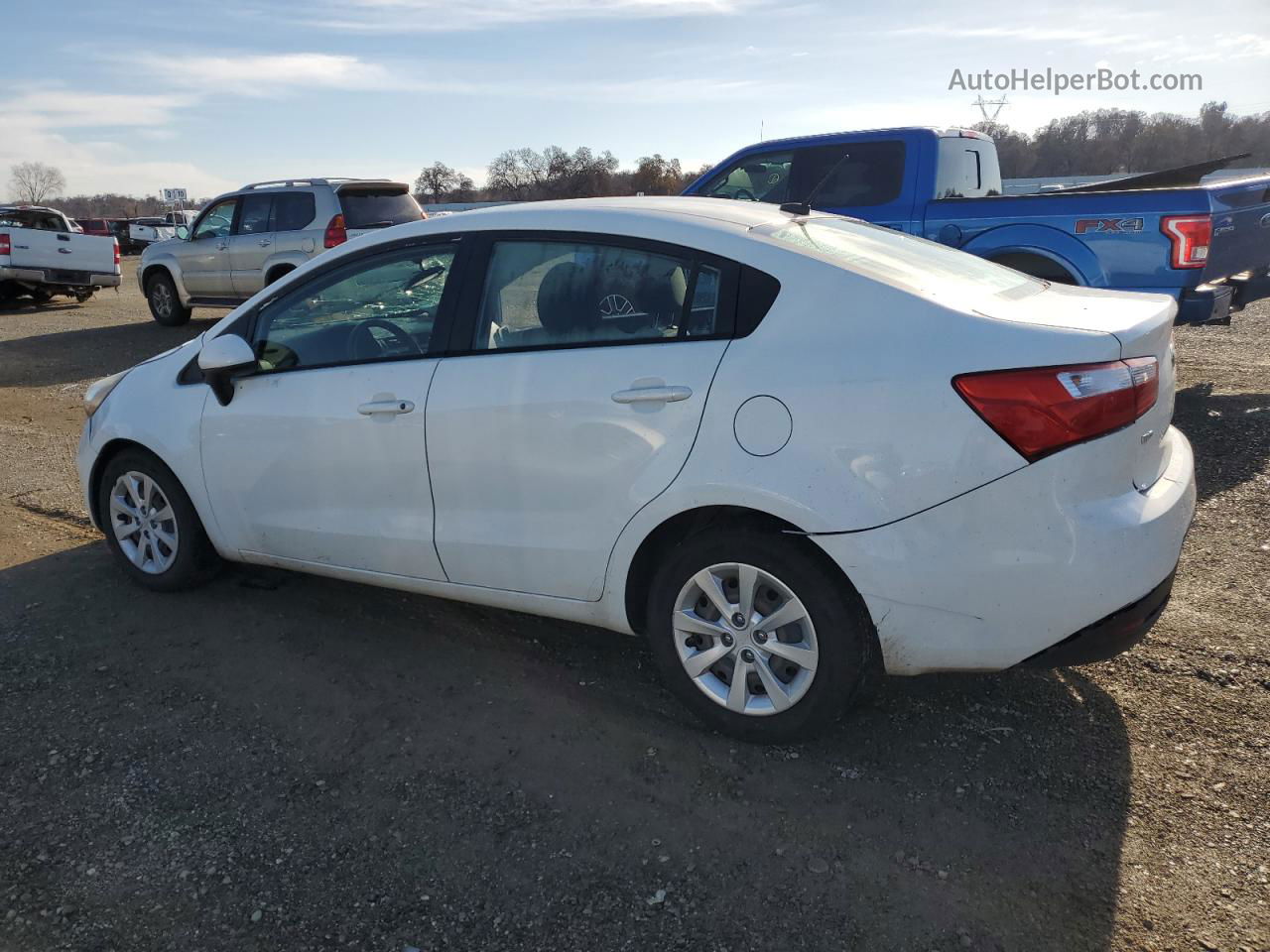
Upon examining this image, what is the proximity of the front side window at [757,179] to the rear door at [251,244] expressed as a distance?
21.3 feet

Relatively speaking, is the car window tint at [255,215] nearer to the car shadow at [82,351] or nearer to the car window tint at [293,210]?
the car window tint at [293,210]

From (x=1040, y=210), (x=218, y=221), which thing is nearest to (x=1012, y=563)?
(x=1040, y=210)

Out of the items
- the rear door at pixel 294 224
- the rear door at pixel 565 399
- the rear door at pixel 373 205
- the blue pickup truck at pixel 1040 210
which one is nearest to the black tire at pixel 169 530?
the rear door at pixel 565 399

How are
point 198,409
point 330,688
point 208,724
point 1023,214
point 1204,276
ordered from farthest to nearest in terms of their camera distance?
point 1023,214, point 1204,276, point 198,409, point 330,688, point 208,724

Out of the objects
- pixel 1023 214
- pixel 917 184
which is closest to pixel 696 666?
pixel 1023 214

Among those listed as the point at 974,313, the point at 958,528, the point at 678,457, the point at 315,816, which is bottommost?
the point at 315,816

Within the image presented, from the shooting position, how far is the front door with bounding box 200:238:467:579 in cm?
360

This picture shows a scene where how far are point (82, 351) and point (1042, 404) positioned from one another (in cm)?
1264

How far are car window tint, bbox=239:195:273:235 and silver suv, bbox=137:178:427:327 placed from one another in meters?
0.01

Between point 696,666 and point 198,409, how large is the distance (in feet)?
8.06

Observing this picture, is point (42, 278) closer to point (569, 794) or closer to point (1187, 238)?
point (1187, 238)

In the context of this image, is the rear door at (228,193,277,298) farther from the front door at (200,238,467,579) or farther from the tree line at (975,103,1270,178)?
the tree line at (975,103,1270,178)

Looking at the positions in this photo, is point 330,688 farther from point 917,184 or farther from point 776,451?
point 917,184

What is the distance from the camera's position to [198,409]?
4.13 metres
